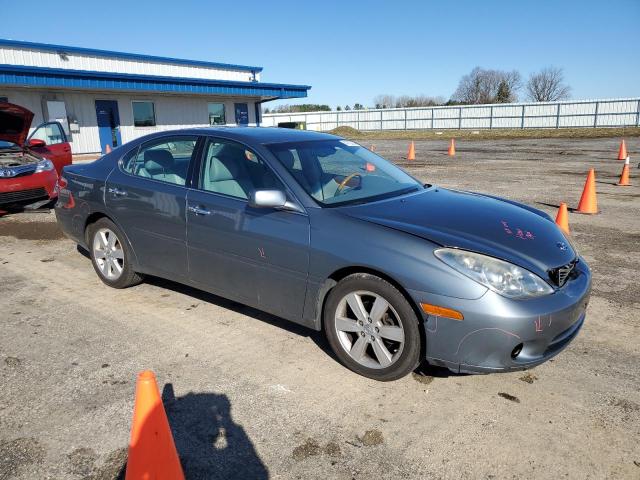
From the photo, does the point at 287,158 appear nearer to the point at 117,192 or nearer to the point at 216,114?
the point at 117,192

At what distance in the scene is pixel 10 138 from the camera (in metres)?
9.28

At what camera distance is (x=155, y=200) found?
4.38m

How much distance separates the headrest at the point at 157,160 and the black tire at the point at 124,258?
69 centimetres

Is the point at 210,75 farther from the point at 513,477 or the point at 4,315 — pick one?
the point at 513,477

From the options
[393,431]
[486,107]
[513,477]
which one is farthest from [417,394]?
[486,107]

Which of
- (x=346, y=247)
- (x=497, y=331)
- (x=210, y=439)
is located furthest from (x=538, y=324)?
(x=210, y=439)

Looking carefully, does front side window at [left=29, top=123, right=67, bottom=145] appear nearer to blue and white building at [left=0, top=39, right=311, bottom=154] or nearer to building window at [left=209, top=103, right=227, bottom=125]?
blue and white building at [left=0, top=39, right=311, bottom=154]

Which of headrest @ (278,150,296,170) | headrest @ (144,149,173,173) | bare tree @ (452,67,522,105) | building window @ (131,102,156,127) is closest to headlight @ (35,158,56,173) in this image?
headrest @ (144,149,173,173)

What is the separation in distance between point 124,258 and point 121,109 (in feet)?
65.6

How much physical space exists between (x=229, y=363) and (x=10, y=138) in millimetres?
8103

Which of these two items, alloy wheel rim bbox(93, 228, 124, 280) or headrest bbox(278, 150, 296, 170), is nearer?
headrest bbox(278, 150, 296, 170)

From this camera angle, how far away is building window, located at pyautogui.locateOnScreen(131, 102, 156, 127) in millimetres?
23219

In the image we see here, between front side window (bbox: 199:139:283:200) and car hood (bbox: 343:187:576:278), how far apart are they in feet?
2.39

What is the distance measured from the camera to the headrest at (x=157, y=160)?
452 centimetres
